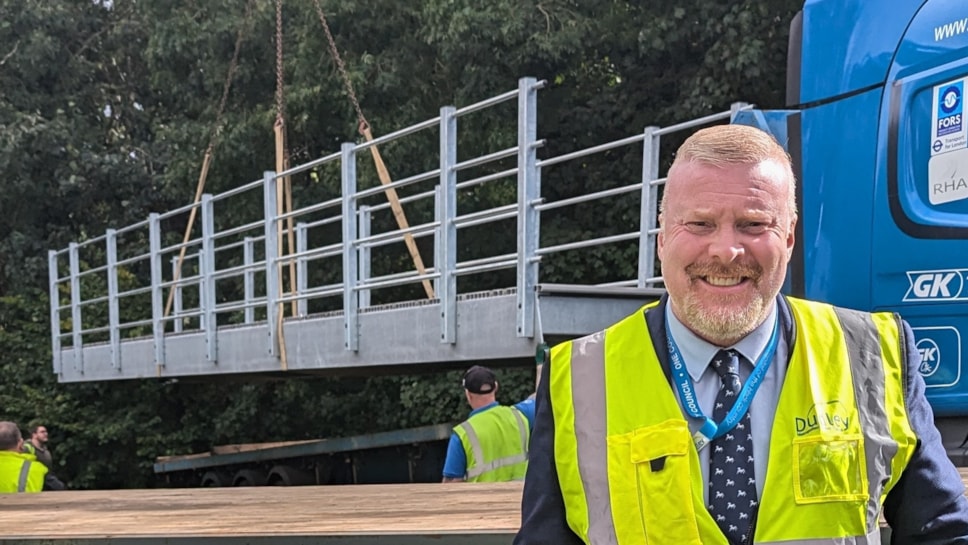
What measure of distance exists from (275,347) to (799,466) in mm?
6668

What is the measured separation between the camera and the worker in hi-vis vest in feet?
26.2

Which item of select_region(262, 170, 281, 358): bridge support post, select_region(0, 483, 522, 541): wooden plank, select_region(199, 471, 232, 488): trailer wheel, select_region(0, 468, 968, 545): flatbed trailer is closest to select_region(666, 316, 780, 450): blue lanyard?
select_region(0, 468, 968, 545): flatbed trailer

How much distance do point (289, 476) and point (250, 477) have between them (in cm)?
86

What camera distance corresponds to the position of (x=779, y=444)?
5.48 feet

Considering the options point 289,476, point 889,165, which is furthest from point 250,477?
point 889,165

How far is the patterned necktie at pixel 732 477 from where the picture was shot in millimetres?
1682

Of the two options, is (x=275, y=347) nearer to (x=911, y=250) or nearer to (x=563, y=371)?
(x=911, y=250)

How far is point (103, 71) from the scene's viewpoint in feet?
66.2

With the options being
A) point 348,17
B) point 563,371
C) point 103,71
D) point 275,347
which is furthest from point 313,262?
point 563,371

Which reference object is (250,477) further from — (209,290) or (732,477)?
(732,477)

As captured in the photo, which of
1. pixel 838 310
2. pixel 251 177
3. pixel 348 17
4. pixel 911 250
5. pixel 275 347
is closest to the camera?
pixel 838 310

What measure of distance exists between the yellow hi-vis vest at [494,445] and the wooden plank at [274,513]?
1.76m

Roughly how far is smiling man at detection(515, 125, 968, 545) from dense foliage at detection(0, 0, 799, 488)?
11545 millimetres

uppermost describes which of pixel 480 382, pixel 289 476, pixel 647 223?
pixel 647 223
